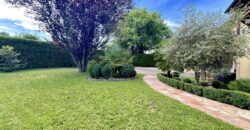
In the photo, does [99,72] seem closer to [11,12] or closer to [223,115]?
[223,115]

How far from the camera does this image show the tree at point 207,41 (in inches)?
318

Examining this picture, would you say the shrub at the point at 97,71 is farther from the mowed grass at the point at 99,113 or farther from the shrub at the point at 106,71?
the mowed grass at the point at 99,113

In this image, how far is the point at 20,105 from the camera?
19.5 ft

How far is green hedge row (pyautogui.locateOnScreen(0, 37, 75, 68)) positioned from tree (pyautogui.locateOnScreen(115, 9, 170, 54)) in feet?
33.6

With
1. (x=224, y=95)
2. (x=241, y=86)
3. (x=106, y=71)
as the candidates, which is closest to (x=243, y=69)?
(x=241, y=86)

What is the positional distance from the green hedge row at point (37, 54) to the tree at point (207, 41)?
15590 millimetres

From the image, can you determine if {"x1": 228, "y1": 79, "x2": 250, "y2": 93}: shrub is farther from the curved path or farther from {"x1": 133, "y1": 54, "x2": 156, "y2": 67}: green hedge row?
{"x1": 133, "y1": 54, "x2": 156, "y2": 67}: green hedge row

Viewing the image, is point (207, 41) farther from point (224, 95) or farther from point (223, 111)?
point (223, 111)

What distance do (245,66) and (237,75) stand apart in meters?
0.78

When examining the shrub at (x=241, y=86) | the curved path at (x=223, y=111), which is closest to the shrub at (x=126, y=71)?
the curved path at (x=223, y=111)

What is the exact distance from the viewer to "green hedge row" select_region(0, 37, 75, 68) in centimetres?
1908

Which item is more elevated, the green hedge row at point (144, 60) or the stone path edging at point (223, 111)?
the green hedge row at point (144, 60)

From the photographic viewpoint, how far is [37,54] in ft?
67.7

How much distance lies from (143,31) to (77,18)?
56.3 feet
